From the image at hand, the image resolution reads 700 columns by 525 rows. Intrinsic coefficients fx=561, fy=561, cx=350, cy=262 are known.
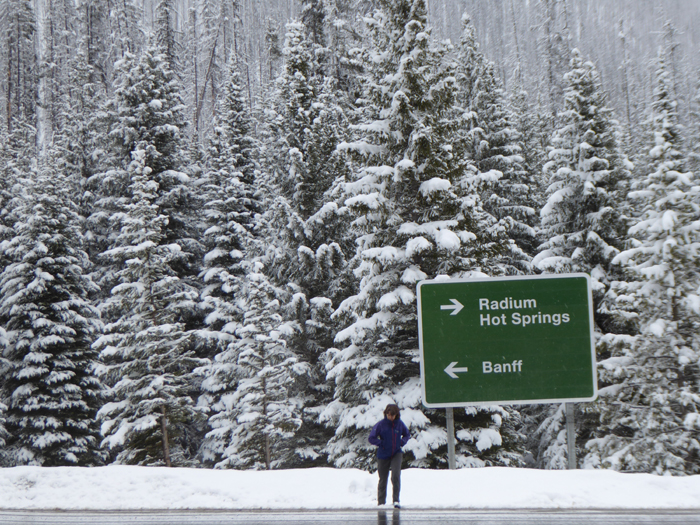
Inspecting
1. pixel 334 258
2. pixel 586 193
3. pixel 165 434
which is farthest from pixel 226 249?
pixel 586 193

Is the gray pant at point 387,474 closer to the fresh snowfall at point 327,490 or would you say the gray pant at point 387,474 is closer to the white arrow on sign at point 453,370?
the fresh snowfall at point 327,490

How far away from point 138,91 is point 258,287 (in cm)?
1449

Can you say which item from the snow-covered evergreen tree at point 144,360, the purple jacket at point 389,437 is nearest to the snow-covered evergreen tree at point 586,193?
the snow-covered evergreen tree at point 144,360

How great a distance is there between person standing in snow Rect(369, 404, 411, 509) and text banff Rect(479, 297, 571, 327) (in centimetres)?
208

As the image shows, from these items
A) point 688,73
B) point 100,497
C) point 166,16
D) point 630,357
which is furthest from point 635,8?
point 100,497

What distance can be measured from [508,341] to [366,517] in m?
3.30

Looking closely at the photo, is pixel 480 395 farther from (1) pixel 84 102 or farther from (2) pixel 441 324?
(1) pixel 84 102

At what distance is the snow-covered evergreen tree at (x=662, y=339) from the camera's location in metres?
14.1

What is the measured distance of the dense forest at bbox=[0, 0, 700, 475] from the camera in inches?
578

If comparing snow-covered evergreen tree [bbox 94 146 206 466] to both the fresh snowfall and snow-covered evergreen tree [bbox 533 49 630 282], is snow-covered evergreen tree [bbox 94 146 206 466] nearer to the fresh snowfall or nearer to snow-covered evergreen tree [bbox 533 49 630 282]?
the fresh snowfall

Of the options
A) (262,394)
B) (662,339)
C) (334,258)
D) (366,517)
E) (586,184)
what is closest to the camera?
(366,517)

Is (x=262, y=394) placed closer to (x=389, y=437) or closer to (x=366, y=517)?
(x=389, y=437)

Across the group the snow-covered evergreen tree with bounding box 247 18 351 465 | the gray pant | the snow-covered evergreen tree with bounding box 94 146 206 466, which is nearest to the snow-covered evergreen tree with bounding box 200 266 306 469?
the snow-covered evergreen tree with bounding box 247 18 351 465

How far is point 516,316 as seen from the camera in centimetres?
852
